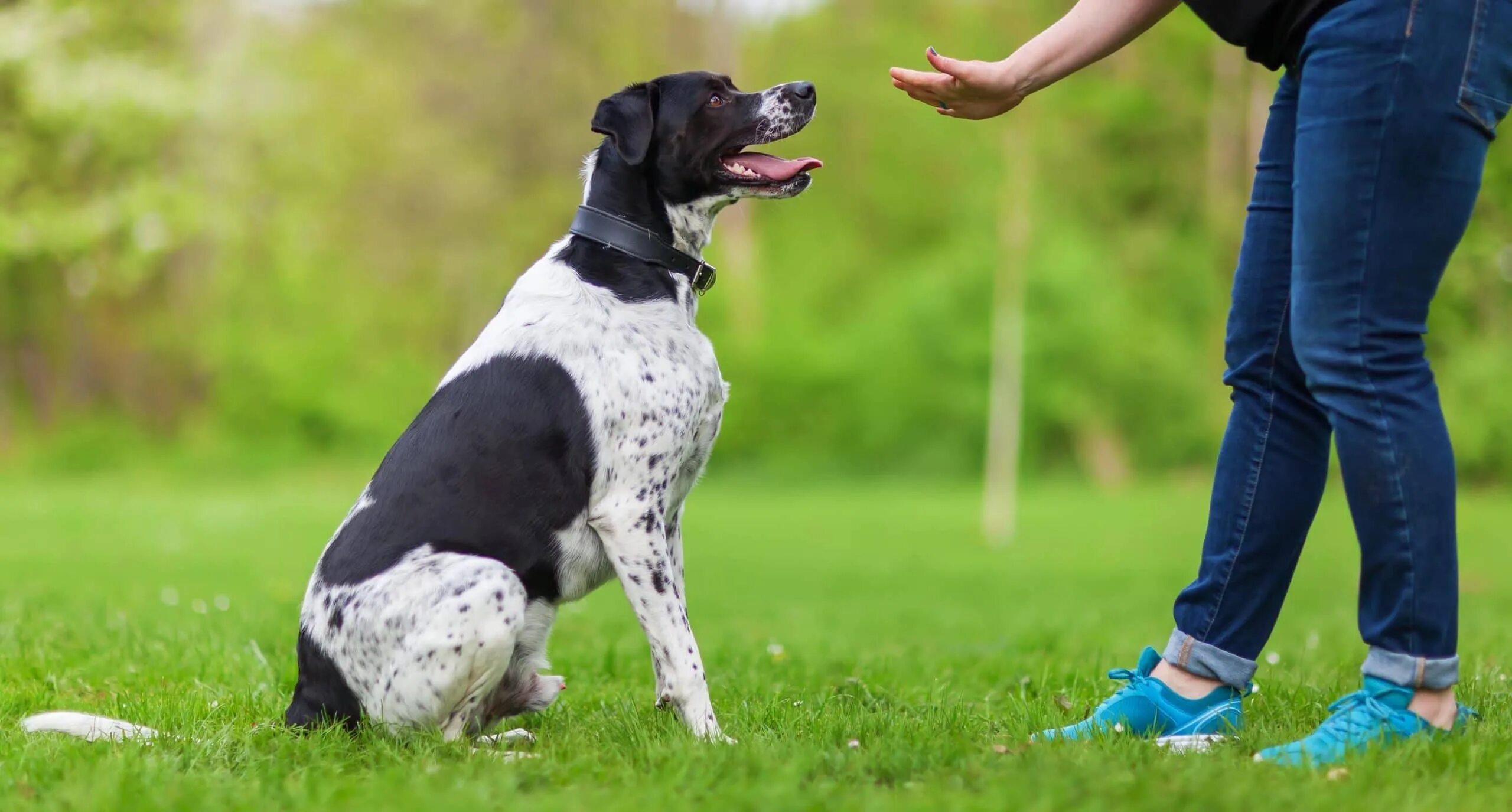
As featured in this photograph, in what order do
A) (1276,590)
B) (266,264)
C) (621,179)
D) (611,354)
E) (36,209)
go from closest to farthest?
1. (1276,590)
2. (611,354)
3. (621,179)
4. (36,209)
5. (266,264)

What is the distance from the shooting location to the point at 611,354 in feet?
11.0

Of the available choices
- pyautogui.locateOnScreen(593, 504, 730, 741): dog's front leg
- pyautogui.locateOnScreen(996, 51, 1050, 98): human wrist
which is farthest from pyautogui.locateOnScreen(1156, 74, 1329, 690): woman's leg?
pyautogui.locateOnScreen(593, 504, 730, 741): dog's front leg

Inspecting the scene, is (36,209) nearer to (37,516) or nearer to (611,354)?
(37,516)

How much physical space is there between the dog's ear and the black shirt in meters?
1.47

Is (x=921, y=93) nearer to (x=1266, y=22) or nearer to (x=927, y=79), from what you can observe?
(x=927, y=79)

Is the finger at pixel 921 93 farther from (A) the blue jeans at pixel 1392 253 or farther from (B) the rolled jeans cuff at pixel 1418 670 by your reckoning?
(B) the rolled jeans cuff at pixel 1418 670

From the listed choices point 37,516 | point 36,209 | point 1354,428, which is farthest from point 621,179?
point 36,209

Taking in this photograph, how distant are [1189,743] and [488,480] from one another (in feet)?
Answer: 5.62

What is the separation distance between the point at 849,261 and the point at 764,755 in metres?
25.5

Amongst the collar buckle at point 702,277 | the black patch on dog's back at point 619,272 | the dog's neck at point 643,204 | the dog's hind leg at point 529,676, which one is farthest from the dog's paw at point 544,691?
the dog's neck at point 643,204

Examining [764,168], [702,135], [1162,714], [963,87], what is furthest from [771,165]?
[1162,714]

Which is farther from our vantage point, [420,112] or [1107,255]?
[420,112]

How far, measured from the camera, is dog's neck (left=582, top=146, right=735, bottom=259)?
3678mm

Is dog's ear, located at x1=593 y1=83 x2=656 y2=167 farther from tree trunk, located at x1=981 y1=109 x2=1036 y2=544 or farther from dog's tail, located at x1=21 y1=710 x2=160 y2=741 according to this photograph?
tree trunk, located at x1=981 y1=109 x2=1036 y2=544
